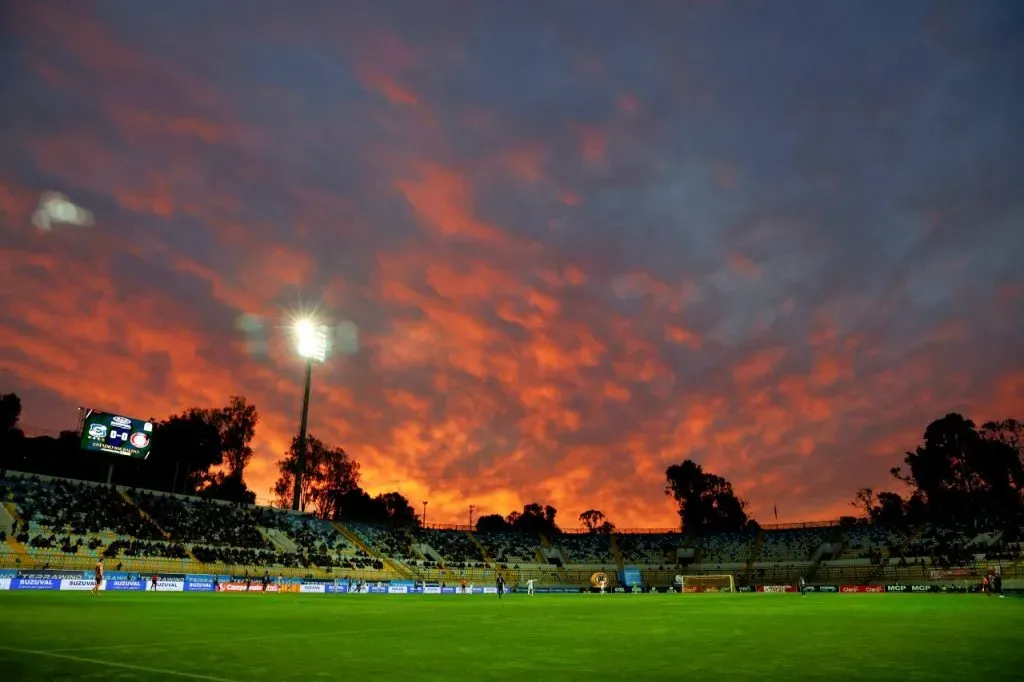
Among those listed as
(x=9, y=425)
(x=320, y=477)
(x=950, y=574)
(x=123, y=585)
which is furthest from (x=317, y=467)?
(x=950, y=574)

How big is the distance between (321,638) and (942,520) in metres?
91.8

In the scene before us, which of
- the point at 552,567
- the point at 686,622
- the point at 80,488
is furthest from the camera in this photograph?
the point at 552,567

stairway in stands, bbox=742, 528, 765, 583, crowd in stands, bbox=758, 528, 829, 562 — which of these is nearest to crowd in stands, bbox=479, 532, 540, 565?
stairway in stands, bbox=742, 528, 765, 583

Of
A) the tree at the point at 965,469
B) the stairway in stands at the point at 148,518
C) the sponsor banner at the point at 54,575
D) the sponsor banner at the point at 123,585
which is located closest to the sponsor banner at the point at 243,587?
the stairway in stands at the point at 148,518

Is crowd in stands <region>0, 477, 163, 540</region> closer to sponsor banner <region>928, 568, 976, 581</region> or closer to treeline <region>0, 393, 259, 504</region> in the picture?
treeline <region>0, 393, 259, 504</region>

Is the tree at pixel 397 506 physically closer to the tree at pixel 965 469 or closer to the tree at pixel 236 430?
the tree at pixel 236 430

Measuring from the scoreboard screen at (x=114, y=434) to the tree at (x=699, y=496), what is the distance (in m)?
115

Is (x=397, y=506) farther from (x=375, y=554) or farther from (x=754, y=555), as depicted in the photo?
(x=754, y=555)

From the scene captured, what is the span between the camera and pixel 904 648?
12203mm

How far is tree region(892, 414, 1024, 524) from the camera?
98.5 meters

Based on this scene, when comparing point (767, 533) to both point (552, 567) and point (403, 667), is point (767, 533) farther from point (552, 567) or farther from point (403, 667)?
point (403, 667)

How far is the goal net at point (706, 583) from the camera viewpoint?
81750mm

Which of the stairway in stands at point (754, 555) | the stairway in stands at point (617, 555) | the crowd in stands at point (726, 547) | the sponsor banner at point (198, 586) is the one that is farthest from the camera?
the stairway in stands at point (617, 555)

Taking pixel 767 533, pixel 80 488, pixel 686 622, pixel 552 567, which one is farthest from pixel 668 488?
pixel 686 622
